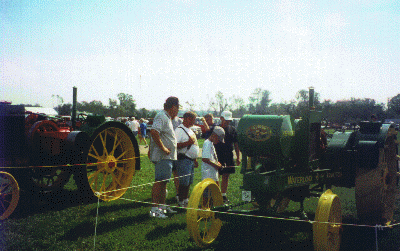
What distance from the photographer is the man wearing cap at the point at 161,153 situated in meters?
5.33

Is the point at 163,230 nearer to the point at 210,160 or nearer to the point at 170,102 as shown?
the point at 210,160

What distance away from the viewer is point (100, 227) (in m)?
5.00

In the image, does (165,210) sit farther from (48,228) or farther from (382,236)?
(382,236)

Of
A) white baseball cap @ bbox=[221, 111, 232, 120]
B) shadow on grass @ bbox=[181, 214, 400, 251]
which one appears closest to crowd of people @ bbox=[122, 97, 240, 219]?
white baseball cap @ bbox=[221, 111, 232, 120]

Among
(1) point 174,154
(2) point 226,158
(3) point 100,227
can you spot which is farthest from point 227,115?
(3) point 100,227

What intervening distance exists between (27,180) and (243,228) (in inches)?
149

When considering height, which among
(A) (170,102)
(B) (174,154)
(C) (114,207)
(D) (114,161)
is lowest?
(C) (114,207)

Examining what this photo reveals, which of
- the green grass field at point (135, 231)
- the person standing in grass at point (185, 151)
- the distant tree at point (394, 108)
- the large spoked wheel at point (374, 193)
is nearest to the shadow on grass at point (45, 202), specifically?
the green grass field at point (135, 231)

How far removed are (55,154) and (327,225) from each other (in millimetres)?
5218

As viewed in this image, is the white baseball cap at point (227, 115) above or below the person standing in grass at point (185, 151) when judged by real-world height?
above

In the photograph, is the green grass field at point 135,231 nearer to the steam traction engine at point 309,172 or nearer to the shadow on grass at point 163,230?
the shadow on grass at point 163,230

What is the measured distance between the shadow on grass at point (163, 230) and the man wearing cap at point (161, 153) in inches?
14.8

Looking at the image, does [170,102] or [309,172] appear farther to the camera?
[170,102]

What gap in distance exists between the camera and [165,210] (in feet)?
18.9
